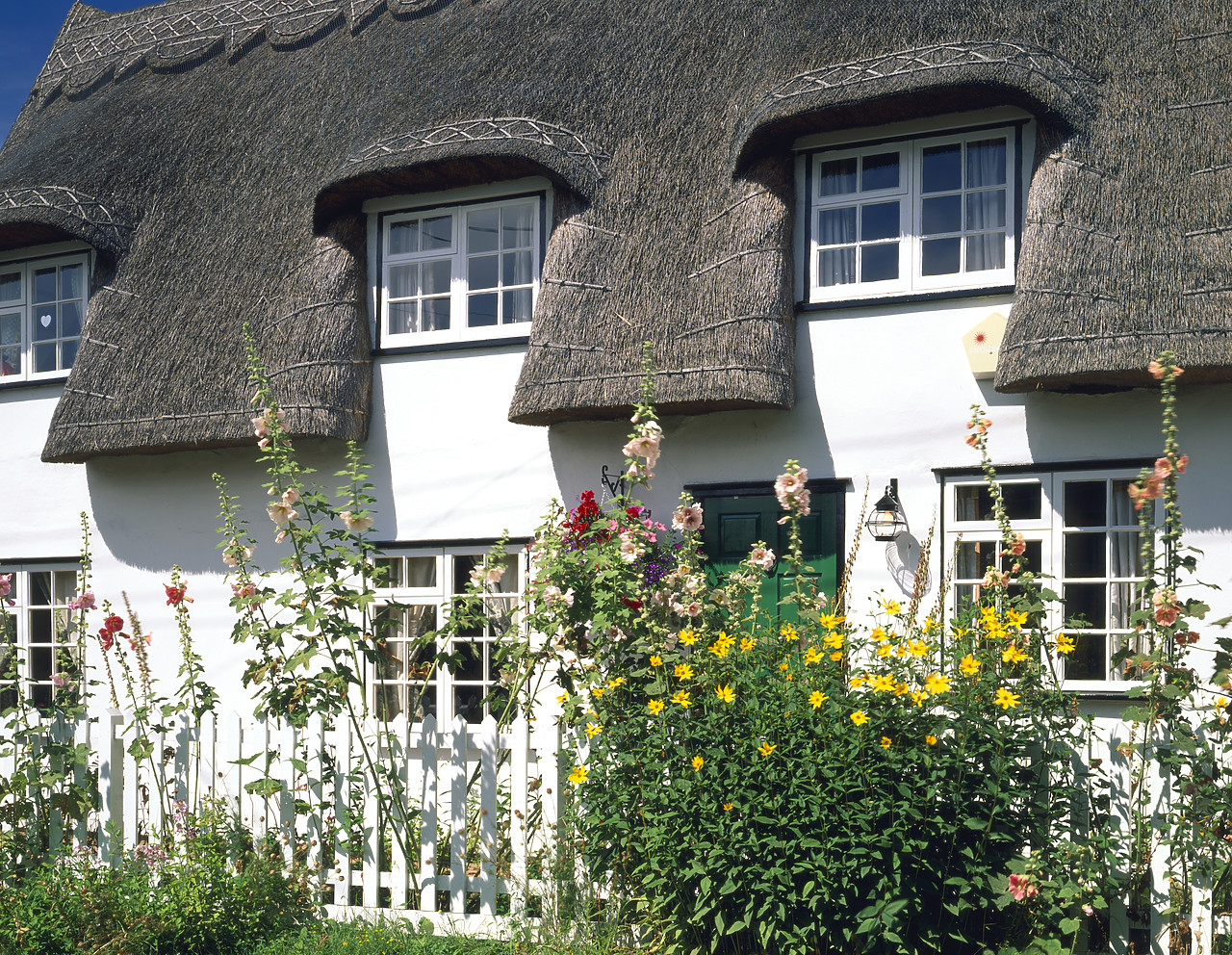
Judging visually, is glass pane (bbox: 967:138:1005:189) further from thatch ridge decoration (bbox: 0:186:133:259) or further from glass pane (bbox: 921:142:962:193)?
thatch ridge decoration (bbox: 0:186:133:259)

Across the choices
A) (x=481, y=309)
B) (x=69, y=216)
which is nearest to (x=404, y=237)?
(x=481, y=309)

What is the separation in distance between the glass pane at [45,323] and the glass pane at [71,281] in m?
0.17

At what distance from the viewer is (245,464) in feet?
26.8

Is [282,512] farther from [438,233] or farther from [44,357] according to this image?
[44,357]

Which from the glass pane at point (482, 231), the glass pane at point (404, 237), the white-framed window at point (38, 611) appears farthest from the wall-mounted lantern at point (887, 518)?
the white-framed window at point (38, 611)

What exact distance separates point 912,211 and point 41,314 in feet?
22.8

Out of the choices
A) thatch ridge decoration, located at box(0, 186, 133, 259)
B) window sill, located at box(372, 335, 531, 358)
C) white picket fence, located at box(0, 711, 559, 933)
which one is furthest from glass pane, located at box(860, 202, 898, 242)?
thatch ridge decoration, located at box(0, 186, 133, 259)

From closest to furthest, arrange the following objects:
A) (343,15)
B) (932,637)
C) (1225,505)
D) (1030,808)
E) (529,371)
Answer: (1030,808) → (932,637) → (1225,505) → (529,371) → (343,15)

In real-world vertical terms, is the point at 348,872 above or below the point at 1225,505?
below

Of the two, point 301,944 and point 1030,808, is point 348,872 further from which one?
point 1030,808

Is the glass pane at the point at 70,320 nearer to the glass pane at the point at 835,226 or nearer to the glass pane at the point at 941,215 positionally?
the glass pane at the point at 835,226

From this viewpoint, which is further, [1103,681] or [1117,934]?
[1103,681]

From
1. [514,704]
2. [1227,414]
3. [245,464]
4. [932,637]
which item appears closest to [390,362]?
[245,464]

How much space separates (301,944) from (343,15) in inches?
310
